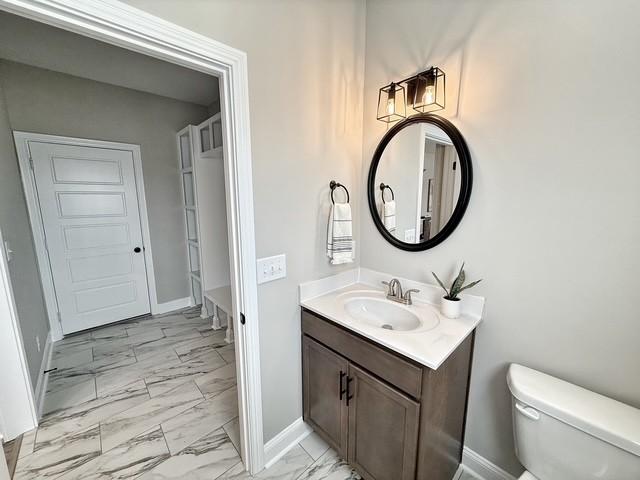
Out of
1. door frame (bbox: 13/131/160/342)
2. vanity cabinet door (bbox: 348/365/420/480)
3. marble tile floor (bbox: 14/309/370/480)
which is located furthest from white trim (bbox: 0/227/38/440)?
vanity cabinet door (bbox: 348/365/420/480)

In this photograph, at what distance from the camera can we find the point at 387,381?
120 centimetres

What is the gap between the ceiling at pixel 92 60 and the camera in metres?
2.01

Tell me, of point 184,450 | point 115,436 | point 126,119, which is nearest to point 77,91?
point 126,119

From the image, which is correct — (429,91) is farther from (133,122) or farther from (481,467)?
(133,122)

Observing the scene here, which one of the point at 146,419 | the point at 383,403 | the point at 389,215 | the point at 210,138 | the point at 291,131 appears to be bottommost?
the point at 146,419

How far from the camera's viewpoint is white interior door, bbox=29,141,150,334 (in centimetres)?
280

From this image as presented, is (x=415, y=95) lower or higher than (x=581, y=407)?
higher

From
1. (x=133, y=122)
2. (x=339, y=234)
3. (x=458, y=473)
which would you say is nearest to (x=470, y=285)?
(x=339, y=234)

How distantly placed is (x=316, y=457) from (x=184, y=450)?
32.5 inches

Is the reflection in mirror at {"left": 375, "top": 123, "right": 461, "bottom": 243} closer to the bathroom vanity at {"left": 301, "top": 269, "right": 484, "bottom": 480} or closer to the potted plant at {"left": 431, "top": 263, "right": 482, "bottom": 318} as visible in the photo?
the potted plant at {"left": 431, "top": 263, "right": 482, "bottom": 318}

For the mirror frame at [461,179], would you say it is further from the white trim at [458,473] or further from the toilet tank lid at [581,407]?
the white trim at [458,473]

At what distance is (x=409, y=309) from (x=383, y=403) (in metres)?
0.50

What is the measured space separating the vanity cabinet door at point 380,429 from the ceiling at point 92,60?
3.05m

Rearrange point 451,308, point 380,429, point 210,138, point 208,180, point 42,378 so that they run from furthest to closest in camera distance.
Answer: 1. point 208,180
2. point 210,138
3. point 42,378
4. point 451,308
5. point 380,429
